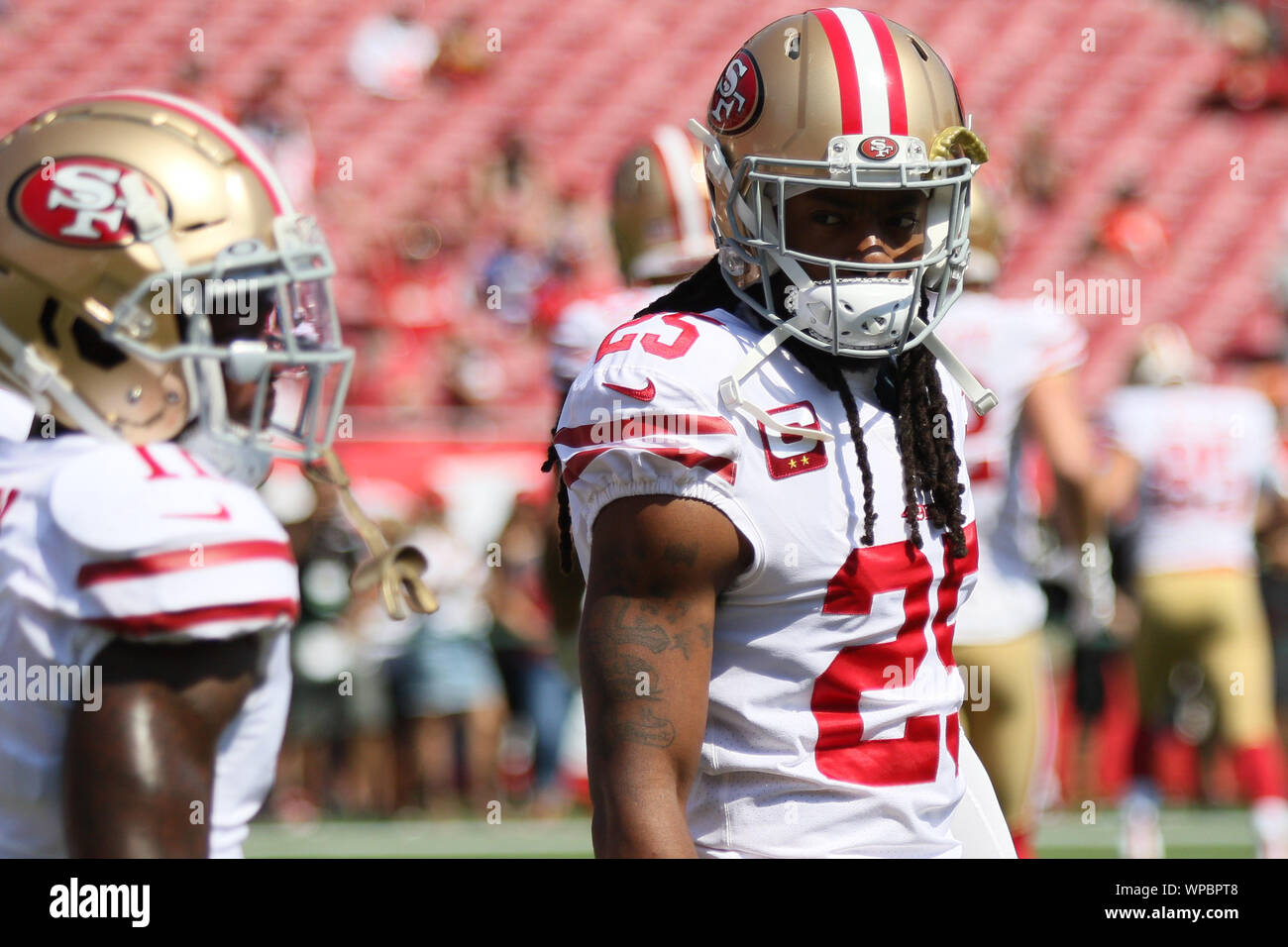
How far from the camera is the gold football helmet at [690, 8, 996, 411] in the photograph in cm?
205

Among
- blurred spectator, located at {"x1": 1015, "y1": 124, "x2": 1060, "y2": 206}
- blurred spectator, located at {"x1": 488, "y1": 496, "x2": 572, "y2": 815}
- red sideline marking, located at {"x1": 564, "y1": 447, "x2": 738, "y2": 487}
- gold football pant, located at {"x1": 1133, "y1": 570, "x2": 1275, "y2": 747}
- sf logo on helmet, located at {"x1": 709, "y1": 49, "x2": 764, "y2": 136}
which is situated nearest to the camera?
red sideline marking, located at {"x1": 564, "y1": 447, "x2": 738, "y2": 487}

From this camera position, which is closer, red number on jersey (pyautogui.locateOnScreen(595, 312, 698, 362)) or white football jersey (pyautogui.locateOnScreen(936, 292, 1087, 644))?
red number on jersey (pyautogui.locateOnScreen(595, 312, 698, 362))

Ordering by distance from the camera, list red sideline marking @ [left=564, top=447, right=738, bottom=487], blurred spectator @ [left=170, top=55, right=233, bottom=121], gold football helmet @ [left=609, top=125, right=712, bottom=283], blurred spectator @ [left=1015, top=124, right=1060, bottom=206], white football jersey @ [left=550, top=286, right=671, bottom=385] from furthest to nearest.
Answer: blurred spectator @ [left=1015, top=124, right=1060, bottom=206] → blurred spectator @ [left=170, top=55, right=233, bottom=121] → gold football helmet @ [left=609, top=125, right=712, bottom=283] → white football jersey @ [left=550, top=286, right=671, bottom=385] → red sideline marking @ [left=564, top=447, right=738, bottom=487]

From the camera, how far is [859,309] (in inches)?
80.2

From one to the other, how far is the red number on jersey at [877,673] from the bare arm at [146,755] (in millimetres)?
697

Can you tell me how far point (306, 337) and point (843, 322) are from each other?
807mm

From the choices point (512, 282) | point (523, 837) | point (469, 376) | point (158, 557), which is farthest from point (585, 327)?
point (512, 282)

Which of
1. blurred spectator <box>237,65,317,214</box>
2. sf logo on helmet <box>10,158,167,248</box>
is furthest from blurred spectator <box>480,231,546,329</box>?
sf logo on helmet <box>10,158,167,248</box>

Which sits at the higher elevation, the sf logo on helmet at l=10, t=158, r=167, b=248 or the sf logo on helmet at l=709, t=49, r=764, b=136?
the sf logo on helmet at l=709, t=49, r=764, b=136

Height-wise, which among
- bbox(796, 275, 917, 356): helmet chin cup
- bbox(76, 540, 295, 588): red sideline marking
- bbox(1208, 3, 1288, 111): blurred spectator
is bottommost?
bbox(76, 540, 295, 588): red sideline marking

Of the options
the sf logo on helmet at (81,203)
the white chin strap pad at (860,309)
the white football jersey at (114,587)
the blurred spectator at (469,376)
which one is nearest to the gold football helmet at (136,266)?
the sf logo on helmet at (81,203)

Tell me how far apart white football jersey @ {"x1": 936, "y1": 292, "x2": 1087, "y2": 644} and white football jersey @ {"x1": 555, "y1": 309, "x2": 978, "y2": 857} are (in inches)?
75.6

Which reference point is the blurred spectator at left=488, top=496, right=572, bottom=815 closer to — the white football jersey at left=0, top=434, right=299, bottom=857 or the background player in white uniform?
the background player in white uniform
